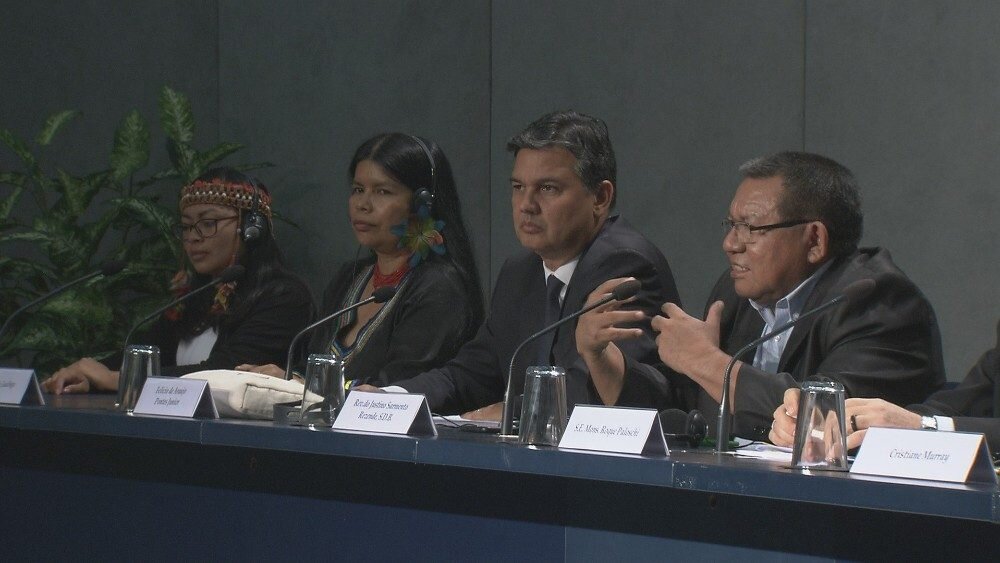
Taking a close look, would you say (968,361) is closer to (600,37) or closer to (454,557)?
(600,37)

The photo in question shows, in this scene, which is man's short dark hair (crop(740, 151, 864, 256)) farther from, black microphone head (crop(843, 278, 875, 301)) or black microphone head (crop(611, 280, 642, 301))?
black microphone head (crop(611, 280, 642, 301))

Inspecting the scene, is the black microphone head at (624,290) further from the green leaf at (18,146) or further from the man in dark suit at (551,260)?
the green leaf at (18,146)

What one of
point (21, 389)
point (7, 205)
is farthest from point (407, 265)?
point (7, 205)

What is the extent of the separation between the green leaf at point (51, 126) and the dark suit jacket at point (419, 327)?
184 centimetres

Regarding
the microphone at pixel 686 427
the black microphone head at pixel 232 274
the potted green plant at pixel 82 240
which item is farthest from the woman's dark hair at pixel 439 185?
the potted green plant at pixel 82 240

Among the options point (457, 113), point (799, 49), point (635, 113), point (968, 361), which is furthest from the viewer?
point (457, 113)

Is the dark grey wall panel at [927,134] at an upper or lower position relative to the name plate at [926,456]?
upper

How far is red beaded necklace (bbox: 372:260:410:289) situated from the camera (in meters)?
3.29

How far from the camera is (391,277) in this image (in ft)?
10.8

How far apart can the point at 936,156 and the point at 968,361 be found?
563 mm

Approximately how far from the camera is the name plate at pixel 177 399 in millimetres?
2314

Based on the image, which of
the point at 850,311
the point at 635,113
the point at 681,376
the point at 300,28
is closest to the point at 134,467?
the point at 681,376

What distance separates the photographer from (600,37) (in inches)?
160

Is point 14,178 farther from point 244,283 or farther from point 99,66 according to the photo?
point 244,283
